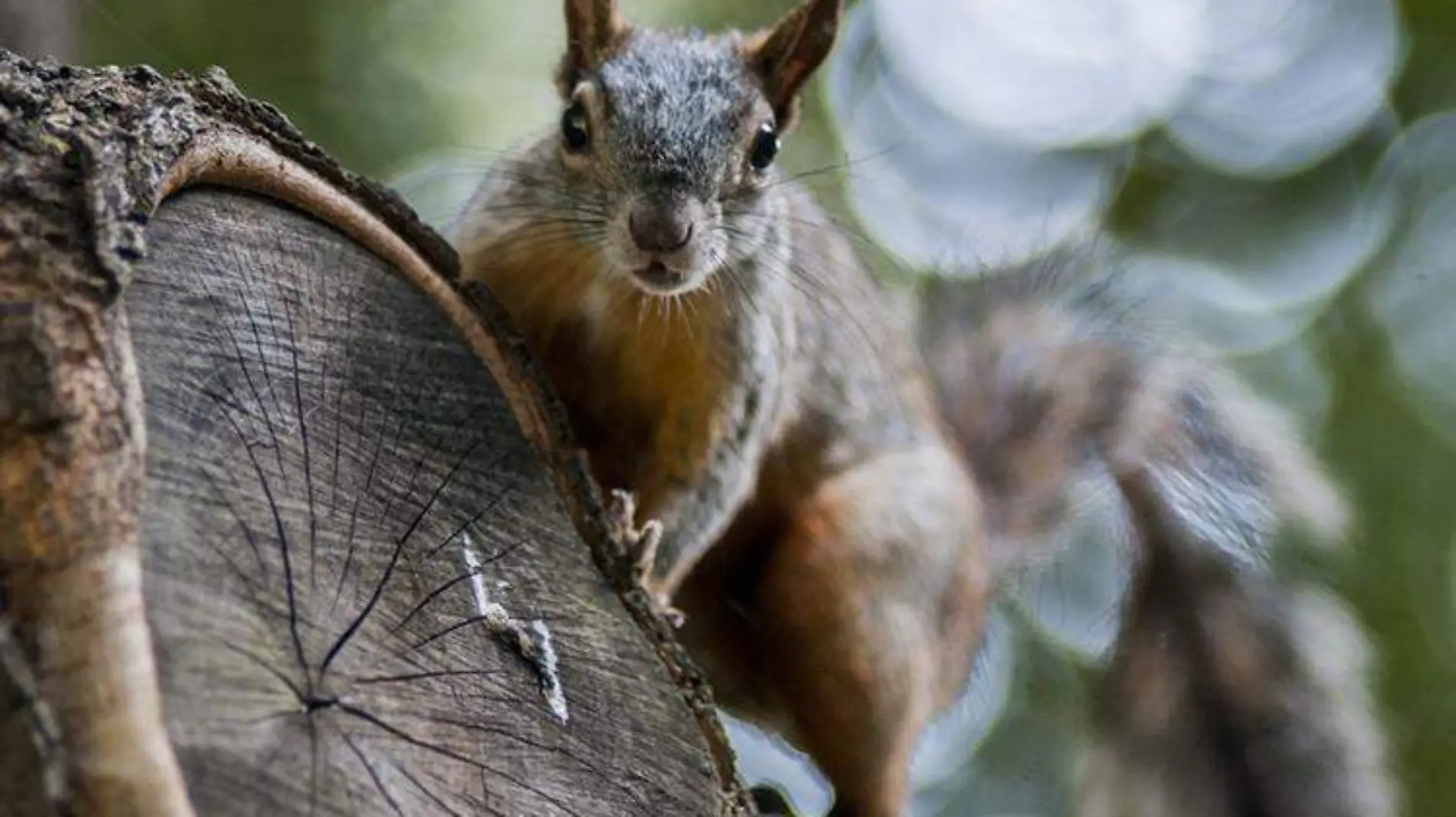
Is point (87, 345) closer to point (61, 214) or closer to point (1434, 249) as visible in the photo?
point (61, 214)

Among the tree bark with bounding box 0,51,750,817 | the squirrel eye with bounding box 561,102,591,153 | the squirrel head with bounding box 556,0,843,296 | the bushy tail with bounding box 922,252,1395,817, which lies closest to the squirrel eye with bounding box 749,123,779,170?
the squirrel head with bounding box 556,0,843,296

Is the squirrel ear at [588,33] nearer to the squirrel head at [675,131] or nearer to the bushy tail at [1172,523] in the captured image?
the squirrel head at [675,131]

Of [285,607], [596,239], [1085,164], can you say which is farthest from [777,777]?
[1085,164]

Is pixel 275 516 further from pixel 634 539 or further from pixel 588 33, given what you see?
pixel 588 33

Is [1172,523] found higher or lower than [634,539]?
higher

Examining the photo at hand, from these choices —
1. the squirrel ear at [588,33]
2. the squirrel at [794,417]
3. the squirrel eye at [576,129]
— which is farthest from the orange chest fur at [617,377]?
the squirrel ear at [588,33]

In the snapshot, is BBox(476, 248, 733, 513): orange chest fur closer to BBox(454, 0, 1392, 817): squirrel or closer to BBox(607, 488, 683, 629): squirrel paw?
BBox(454, 0, 1392, 817): squirrel

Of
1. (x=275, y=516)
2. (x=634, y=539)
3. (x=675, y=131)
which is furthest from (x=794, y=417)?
(x=275, y=516)
